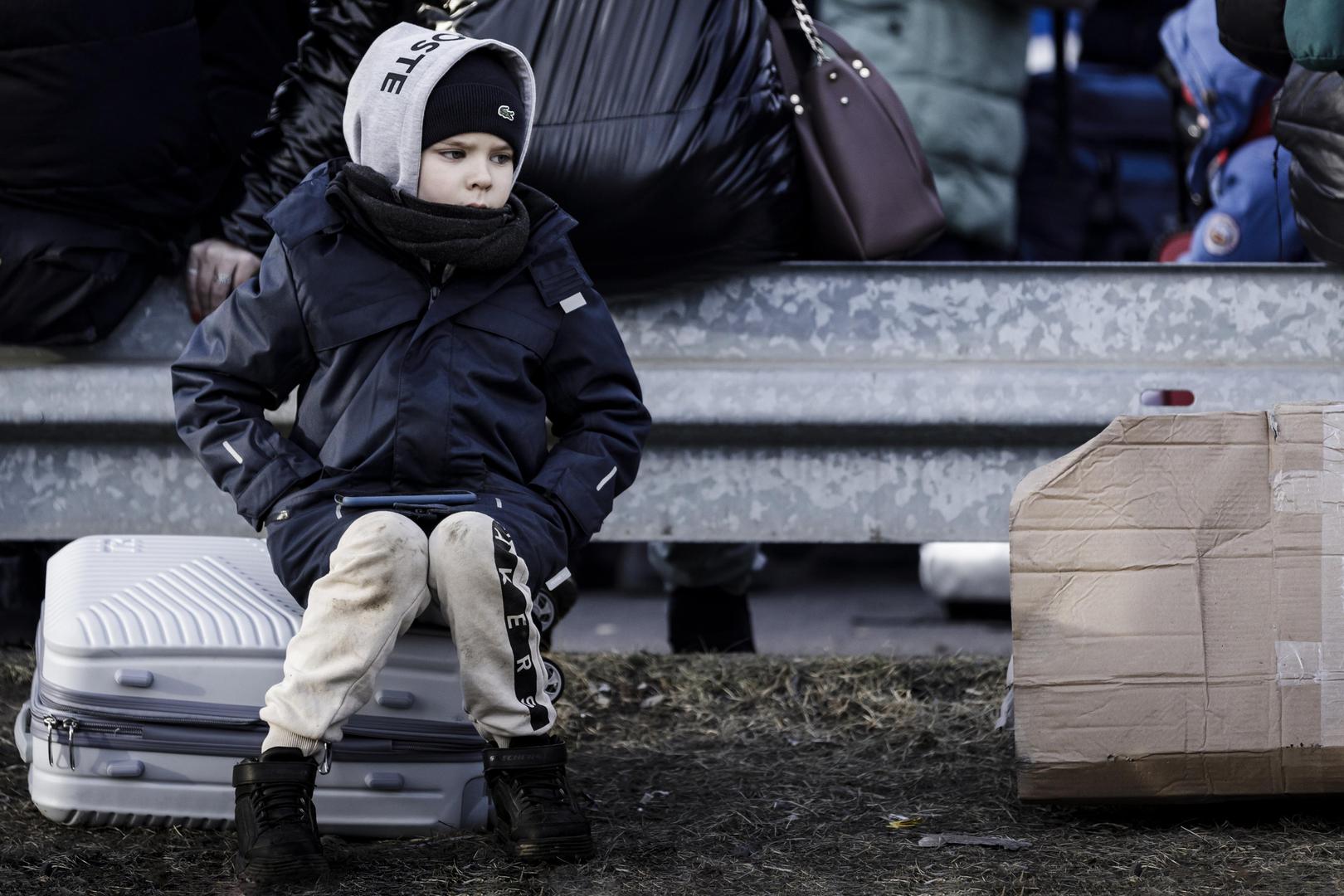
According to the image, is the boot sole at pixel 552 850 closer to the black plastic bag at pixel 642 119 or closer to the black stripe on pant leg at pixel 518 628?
the black stripe on pant leg at pixel 518 628

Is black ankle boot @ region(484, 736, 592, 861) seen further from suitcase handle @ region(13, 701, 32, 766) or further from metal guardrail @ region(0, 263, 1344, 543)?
metal guardrail @ region(0, 263, 1344, 543)

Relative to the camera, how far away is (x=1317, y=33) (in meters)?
2.50

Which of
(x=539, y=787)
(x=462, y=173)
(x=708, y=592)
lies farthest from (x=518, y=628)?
(x=708, y=592)

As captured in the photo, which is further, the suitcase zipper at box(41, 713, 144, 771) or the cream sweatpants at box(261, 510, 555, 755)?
the suitcase zipper at box(41, 713, 144, 771)

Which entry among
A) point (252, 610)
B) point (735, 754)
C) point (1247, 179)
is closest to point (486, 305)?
point (252, 610)

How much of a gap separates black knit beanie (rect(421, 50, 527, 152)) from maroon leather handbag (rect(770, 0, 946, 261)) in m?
0.87

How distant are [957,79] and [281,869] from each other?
9.13 feet

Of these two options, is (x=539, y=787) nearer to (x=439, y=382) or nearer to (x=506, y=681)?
(x=506, y=681)

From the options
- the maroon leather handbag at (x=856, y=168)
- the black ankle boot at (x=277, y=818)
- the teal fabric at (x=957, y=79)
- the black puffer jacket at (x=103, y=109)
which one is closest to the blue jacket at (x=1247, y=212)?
the teal fabric at (x=957, y=79)

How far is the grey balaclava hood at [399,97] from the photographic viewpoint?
2.08 metres

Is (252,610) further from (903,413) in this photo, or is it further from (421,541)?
(903,413)

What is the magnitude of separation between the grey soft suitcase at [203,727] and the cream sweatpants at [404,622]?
0.33ft

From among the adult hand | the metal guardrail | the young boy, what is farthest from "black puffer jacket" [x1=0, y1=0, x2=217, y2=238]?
the young boy

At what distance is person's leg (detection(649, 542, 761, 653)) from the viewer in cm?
326
